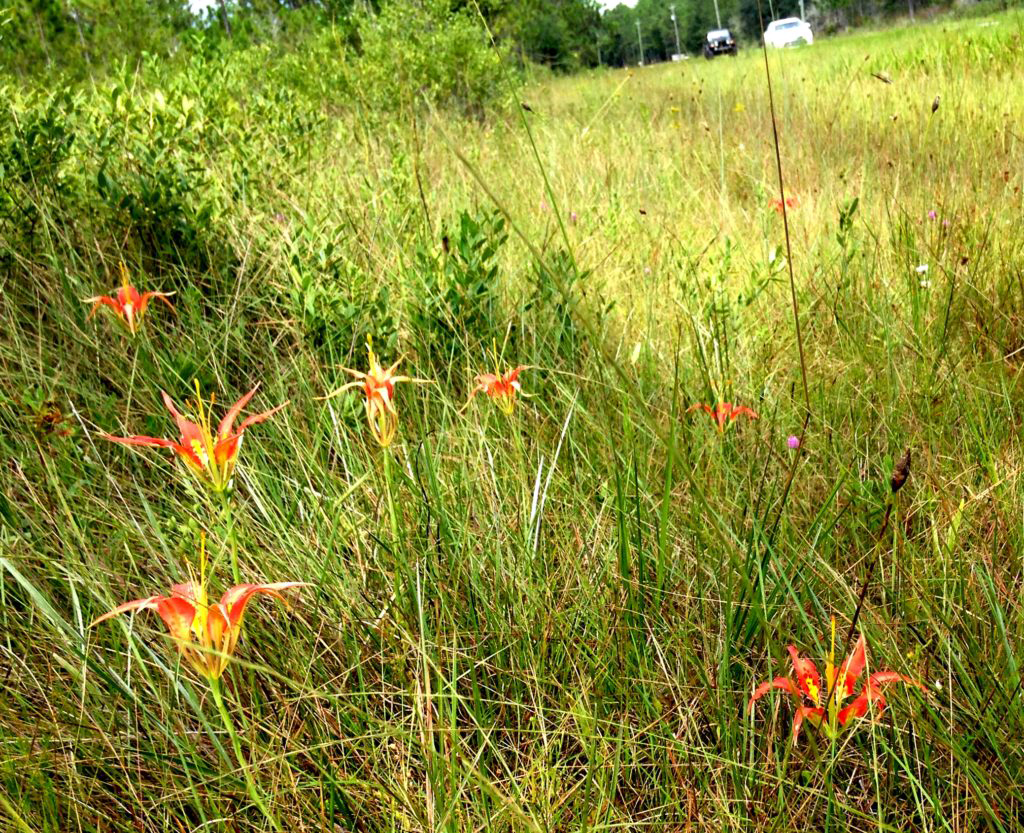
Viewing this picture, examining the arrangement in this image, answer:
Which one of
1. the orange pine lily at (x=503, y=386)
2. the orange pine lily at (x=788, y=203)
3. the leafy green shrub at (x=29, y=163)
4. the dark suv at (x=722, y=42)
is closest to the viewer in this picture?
the orange pine lily at (x=503, y=386)

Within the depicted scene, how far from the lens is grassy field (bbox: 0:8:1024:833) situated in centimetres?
112

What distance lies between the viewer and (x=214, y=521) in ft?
4.82

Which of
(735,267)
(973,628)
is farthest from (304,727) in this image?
(735,267)

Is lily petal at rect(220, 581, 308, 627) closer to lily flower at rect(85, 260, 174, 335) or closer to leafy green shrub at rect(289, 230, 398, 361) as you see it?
lily flower at rect(85, 260, 174, 335)

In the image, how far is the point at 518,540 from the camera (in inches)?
56.6

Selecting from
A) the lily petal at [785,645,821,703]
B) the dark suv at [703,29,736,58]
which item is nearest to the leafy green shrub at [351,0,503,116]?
the dark suv at [703,29,736,58]

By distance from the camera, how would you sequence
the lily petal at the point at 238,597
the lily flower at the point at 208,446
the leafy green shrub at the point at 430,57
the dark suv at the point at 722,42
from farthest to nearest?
1. the dark suv at the point at 722,42
2. the leafy green shrub at the point at 430,57
3. the lily flower at the point at 208,446
4. the lily petal at the point at 238,597

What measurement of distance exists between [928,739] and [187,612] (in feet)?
2.90

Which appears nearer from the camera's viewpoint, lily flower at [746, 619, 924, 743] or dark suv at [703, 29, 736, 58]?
lily flower at [746, 619, 924, 743]

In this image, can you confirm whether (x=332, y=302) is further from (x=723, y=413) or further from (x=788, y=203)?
(x=788, y=203)

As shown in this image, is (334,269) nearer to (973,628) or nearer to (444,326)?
(444,326)

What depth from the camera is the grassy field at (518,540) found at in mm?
1123

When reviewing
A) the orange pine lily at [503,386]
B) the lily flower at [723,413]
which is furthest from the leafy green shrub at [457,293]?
the lily flower at [723,413]

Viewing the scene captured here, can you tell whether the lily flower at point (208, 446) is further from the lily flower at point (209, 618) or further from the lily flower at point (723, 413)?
the lily flower at point (723, 413)
